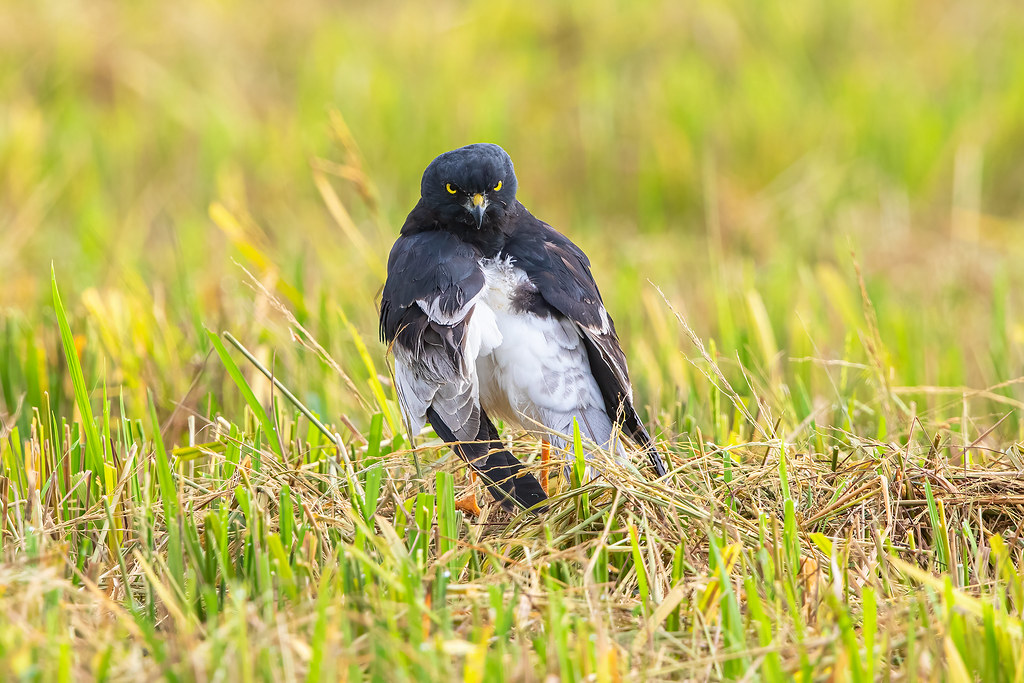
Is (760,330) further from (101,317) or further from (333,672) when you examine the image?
(333,672)

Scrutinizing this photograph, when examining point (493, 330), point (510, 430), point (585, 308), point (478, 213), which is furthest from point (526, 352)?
point (510, 430)

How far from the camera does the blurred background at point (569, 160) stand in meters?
4.98

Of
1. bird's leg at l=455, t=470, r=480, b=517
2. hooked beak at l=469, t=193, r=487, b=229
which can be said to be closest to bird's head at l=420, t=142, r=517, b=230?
hooked beak at l=469, t=193, r=487, b=229

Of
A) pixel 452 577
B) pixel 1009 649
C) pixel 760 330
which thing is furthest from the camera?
pixel 760 330

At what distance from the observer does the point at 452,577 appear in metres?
2.36

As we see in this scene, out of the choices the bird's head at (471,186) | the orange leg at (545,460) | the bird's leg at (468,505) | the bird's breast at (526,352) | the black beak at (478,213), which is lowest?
the bird's leg at (468,505)

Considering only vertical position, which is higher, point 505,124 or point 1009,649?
point 505,124

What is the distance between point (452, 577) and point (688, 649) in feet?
1.85

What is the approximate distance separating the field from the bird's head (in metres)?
0.57

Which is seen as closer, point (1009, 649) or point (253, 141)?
point (1009, 649)

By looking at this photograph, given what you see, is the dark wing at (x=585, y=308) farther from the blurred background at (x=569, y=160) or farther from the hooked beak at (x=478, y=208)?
the blurred background at (x=569, y=160)

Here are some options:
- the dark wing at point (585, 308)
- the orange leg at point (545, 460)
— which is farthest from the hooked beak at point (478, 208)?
the orange leg at point (545, 460)

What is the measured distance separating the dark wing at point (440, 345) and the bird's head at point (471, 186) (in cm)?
14

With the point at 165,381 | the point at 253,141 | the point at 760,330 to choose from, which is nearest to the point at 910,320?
the point at 760,330
